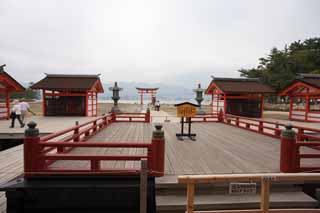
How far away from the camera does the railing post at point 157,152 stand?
3811 mm

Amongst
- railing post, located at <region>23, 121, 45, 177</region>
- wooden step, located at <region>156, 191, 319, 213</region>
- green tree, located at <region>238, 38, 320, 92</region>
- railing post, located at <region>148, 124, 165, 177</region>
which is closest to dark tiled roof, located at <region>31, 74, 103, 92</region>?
railing post, located at <region>23, 121, 45, 177</region>

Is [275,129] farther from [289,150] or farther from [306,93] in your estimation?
[306,93]

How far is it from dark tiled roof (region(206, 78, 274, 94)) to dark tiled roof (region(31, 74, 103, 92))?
1295cm

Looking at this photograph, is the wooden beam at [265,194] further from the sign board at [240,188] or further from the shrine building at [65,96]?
the shrine building at [65,96]

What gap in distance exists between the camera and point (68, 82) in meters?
18.5

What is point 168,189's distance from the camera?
3.71 m

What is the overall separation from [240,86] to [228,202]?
18.1 m

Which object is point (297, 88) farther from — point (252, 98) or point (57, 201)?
point (57, 201)

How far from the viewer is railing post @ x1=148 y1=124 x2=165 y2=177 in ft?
12.5

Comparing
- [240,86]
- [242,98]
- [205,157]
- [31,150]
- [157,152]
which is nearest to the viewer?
[31,150]

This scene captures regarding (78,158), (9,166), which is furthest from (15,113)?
(78,158)

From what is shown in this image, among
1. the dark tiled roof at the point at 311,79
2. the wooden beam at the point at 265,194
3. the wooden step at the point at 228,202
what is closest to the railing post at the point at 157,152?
the wooden step at the point at 228,202

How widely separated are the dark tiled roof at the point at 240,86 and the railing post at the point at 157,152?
53.5ft

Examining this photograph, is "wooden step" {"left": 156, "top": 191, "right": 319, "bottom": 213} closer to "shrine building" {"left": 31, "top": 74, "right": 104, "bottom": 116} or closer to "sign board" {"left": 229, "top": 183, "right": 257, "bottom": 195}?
"sign board" {"left": 229, "top": 183, "right": 257, "bottom": 195}
